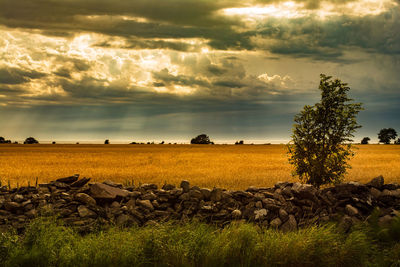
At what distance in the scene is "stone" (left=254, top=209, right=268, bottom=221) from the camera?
12.9 meters

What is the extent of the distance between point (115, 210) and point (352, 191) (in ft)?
29.2

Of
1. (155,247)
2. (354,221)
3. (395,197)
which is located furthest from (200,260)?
(395,197)

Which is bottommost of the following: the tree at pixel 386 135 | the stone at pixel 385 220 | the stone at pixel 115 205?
the stone at pixel 385 220

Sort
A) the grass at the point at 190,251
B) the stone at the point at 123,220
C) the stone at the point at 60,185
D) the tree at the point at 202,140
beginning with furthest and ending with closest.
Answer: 1. the tree at the point at 202,140
2. the stone at the point at 60,185
3. the stone at the point at 123,220
4. the grass at the point at 190,251

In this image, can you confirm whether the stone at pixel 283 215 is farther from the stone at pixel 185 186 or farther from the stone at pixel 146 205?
the stone at pixel 146 205

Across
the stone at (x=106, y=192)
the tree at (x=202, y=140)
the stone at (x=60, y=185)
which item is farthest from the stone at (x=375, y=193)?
the tree at (x=202, y=140)

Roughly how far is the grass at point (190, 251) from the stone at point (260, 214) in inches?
104

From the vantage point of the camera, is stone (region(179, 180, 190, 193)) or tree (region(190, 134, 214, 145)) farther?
tree (region(190, 134, 214, 145))

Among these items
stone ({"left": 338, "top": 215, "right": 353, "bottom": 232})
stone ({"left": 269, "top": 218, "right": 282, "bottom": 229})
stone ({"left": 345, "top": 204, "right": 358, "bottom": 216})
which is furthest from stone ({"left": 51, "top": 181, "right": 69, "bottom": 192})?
stone ({"left": 345, "top": 204, "right": 358, "bottom": 216})

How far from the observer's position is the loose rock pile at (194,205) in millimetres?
12898

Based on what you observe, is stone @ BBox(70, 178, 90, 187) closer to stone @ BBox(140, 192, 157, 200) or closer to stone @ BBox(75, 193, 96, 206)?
stone @ BBox(75, 193, 96, 206)

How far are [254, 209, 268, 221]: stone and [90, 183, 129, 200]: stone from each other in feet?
15.5

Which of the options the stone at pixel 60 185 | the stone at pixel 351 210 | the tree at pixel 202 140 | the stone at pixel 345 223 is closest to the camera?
the stone at pixel 345 223

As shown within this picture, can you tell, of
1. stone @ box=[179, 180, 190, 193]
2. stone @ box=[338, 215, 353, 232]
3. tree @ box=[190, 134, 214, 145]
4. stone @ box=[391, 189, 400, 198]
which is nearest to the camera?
stone @ box=[338, 215, 353, 232]
